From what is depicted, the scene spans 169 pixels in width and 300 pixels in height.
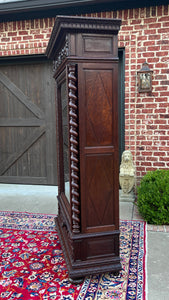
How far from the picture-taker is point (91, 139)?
2.39 metres

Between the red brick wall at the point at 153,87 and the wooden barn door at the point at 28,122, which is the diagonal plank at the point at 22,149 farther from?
the red brick wall at the point at 153,87

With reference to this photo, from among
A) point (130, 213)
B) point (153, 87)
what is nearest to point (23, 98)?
point (153, 87)

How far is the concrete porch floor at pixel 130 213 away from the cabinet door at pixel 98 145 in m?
0.63

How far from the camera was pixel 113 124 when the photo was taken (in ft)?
7.95

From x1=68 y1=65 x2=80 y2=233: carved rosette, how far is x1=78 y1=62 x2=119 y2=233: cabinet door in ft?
0.16

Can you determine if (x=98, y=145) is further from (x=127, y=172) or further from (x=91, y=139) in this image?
(x=127, y=172)

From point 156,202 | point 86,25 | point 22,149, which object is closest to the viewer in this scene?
point 86,25

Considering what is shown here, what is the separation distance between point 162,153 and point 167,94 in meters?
1.03

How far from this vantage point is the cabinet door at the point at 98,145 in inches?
91.9

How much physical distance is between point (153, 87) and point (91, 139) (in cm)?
256

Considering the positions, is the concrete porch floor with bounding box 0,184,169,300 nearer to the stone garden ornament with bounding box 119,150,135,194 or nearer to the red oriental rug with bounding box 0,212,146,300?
the red oriental rug with bounding box 0,212,146,300

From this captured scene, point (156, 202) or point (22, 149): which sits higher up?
point (22, 149)

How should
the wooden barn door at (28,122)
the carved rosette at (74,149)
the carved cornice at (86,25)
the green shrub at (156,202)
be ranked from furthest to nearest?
1. the wooden barn door at (28,122)
2. the green shrub at (156,202)
3. the carved rosette at (74,149)
4. the carved cornice at (86,25)

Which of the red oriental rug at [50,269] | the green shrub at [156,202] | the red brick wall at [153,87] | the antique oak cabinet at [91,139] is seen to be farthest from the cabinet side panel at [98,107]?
the red brick wall at [153,87]
